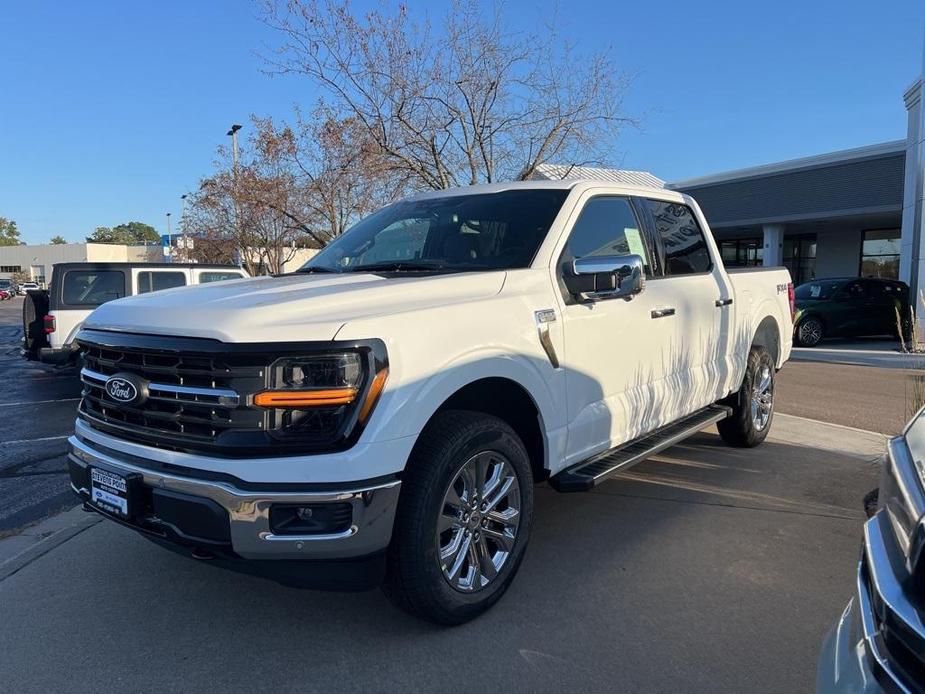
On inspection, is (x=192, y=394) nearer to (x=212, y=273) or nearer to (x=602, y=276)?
(x=602, y=276)

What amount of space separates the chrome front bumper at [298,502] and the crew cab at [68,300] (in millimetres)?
7934

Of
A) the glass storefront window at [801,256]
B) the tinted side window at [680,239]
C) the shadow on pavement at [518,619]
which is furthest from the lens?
the glass storefront window at [801,256]

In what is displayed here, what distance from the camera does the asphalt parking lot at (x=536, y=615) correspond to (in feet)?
8.98

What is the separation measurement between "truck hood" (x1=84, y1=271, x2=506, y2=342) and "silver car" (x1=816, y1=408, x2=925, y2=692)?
5.95 feet

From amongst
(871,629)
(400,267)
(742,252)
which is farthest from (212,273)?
(742,252)

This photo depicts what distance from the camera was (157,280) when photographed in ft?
35.6

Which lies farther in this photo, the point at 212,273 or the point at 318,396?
the point at 212,273

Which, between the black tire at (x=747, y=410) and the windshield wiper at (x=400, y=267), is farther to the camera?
the black tire at (x=747, y=410)

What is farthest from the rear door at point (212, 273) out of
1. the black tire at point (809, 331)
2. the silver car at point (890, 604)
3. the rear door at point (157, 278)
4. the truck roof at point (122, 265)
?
the black tire at point (809, 331)

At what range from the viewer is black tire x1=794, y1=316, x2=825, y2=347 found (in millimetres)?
15938

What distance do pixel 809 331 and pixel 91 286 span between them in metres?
14.9

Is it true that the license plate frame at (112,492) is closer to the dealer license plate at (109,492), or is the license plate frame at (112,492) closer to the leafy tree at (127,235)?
the dealer license plate at (109,492)

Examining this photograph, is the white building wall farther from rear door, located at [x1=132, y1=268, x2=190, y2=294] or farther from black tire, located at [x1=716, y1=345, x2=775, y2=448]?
rear door, located at [x1=132, y1=268, x2=190, y2=294]

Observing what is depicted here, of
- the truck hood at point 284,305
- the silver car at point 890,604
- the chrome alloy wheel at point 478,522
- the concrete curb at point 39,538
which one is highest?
the truck hood at point 284,305
